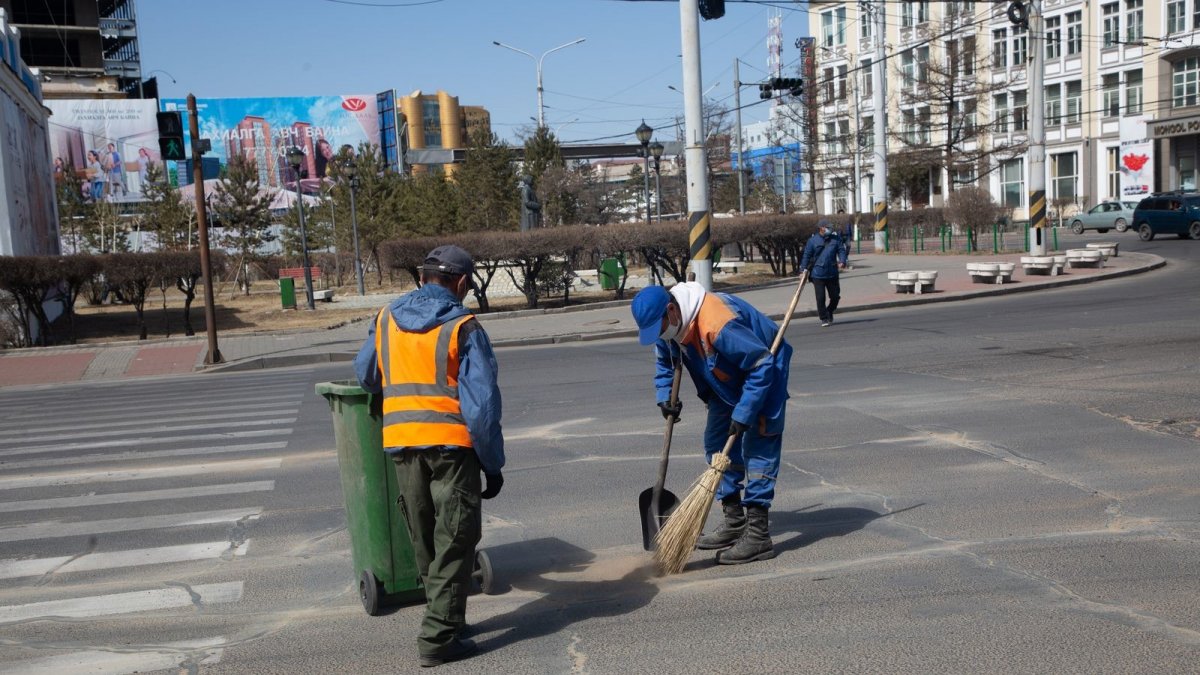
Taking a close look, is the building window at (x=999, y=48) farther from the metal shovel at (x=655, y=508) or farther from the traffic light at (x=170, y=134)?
the metal shovel at (x=655, y=508)

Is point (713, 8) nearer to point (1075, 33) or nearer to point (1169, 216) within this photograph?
point (1169, 216)

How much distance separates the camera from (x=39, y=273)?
2169 centimetres

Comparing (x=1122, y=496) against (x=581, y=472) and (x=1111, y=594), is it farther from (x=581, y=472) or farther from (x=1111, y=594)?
(x=581, y=472)

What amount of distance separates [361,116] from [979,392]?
102 m

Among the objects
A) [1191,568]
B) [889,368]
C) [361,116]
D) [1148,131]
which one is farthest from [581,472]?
[361,116]

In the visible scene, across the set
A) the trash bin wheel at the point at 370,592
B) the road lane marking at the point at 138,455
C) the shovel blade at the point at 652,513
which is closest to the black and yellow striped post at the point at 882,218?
the road lane marking at the point at 138,455

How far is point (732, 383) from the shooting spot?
559 cm

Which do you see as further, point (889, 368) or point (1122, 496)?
point (889, 368)

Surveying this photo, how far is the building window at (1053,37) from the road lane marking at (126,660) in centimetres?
6563

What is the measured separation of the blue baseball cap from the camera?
17.1 feet

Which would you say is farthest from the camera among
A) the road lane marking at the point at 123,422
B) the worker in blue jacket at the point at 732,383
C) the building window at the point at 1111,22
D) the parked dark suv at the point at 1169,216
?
the building window at the point at 1111,22

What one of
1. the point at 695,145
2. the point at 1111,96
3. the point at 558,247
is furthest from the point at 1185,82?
the point at 695,145

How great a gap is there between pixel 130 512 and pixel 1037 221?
1058 inches

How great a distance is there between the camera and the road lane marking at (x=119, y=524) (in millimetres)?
7102
